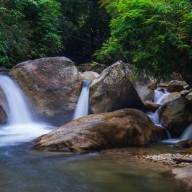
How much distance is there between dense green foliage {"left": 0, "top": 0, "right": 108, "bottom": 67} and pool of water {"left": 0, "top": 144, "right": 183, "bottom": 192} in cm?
781

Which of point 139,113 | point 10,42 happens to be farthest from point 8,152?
point 139,113

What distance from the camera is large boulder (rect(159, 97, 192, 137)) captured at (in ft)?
44.6

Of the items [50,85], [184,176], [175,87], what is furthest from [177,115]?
[184,176]

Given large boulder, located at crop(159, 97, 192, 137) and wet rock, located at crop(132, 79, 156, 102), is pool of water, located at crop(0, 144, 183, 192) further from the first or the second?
wet rock, located at crop(132, 79, 156, 102)

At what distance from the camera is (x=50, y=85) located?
16141 mm

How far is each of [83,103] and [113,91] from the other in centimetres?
141

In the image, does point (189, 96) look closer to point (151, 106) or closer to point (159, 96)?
point (151, 106)

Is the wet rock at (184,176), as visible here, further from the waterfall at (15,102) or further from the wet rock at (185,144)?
the waterfall at (15,102)

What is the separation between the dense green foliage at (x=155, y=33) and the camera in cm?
1120

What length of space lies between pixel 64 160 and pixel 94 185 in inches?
81.4

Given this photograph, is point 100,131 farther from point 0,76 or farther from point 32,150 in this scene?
point 0,76

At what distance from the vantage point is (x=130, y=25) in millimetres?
11617

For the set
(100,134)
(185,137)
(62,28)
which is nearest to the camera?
(100,134)

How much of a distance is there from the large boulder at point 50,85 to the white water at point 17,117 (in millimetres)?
314
